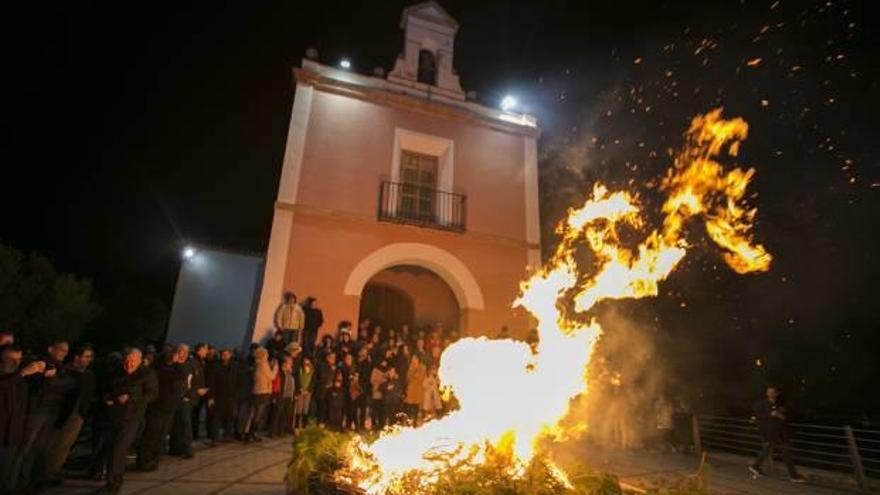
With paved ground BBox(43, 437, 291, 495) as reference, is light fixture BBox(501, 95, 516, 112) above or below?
above

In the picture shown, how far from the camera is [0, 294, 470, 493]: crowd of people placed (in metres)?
5.61

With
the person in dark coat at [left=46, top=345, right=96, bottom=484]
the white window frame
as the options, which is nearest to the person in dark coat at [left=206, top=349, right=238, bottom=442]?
the person in dark coat at [left=46, top=345, right=96, bottom=484]

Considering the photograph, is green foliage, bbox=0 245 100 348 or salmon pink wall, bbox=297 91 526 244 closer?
salmon pink wall, bbox=297 91 526 244

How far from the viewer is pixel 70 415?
237 inches

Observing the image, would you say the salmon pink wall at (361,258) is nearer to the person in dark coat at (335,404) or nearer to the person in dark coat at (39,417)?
the person in dark coat at (335,404)

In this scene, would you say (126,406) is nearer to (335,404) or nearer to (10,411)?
(10,411)

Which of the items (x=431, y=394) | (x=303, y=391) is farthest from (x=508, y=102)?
(x=303, y=391)

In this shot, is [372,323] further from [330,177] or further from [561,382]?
[561,382]

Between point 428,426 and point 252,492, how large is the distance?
2.09 m

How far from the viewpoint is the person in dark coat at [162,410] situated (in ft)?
21.1

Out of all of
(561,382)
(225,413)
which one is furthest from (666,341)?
(225,413)

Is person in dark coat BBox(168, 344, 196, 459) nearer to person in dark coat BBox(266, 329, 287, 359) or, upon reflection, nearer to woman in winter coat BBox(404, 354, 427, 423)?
person in dark coat BBox(266, 329, 287, 359)

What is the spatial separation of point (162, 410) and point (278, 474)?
183 cm

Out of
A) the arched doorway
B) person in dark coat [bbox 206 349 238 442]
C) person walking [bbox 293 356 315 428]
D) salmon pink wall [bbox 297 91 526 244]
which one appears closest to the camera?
person in dark coat [bbox 206 349 238 442]
